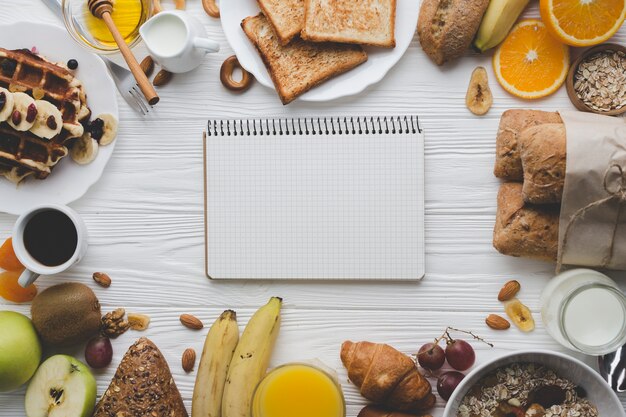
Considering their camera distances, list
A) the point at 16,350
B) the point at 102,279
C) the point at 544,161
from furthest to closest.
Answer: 1. the point at 102,279
2. the point at 16,350
3. the point at 544,161

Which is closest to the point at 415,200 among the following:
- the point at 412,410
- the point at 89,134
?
the point at 412,410

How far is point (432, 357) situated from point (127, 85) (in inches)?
32.8

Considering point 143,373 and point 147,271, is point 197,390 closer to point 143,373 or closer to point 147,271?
point 143,373

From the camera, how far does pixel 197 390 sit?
1.27 metres

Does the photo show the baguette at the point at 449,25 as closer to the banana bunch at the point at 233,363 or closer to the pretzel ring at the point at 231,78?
the pretzel ring at the point at 231,78

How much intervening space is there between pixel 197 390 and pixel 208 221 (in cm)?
34

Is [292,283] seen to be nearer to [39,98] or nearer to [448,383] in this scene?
[448,383]

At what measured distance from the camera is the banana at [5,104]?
1205mm

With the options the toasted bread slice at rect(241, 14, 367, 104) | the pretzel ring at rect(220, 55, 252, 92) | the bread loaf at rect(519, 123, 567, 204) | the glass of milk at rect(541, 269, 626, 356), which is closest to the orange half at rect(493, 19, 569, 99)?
the bread loaf at rect(519, 123, 567, 204)

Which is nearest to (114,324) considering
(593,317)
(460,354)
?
(460,354)

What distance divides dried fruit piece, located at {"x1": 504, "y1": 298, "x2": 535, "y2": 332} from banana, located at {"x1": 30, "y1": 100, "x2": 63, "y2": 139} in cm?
97

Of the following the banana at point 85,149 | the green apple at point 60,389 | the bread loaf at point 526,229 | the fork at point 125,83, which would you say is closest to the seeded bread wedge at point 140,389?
the green apple at point 60,389

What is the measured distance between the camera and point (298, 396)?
3.94 feet

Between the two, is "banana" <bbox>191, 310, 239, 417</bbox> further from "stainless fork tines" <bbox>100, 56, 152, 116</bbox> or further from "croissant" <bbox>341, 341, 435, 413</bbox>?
"stainless fork tines" <bbox>100, 56, 152, 116</bbox>
